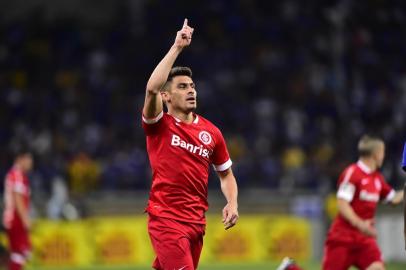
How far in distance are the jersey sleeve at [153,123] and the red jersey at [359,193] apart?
316 cm

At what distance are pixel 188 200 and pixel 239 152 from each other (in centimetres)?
1667

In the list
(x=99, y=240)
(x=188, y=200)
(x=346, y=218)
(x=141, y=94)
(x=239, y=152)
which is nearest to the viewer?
(x=188, y=200)

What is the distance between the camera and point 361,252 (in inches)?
428

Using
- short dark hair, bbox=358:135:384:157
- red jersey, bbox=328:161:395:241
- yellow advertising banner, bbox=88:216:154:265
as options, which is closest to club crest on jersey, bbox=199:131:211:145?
red jersey, bbox=328:161:395:241

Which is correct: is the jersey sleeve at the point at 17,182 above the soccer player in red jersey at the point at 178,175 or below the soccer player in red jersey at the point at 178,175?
below

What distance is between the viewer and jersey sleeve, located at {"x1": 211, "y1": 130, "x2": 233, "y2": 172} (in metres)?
8.58

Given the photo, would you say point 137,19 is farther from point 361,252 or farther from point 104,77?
point 361,252

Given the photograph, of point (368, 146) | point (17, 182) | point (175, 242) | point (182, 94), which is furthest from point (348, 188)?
point (17, 182)

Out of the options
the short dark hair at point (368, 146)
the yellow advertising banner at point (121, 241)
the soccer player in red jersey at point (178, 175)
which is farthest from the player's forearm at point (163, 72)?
the yellow advertising banner at point (121, 241)

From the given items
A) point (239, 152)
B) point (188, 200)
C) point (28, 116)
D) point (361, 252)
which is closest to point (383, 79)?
point (239, 152)

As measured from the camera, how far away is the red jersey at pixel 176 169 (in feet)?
27.1

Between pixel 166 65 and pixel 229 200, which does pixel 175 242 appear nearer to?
pixel 229 200

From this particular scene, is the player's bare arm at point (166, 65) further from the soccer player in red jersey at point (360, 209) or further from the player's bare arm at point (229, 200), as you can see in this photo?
the soccer player in red jersey at point (360, 209)

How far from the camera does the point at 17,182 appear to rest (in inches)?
591
